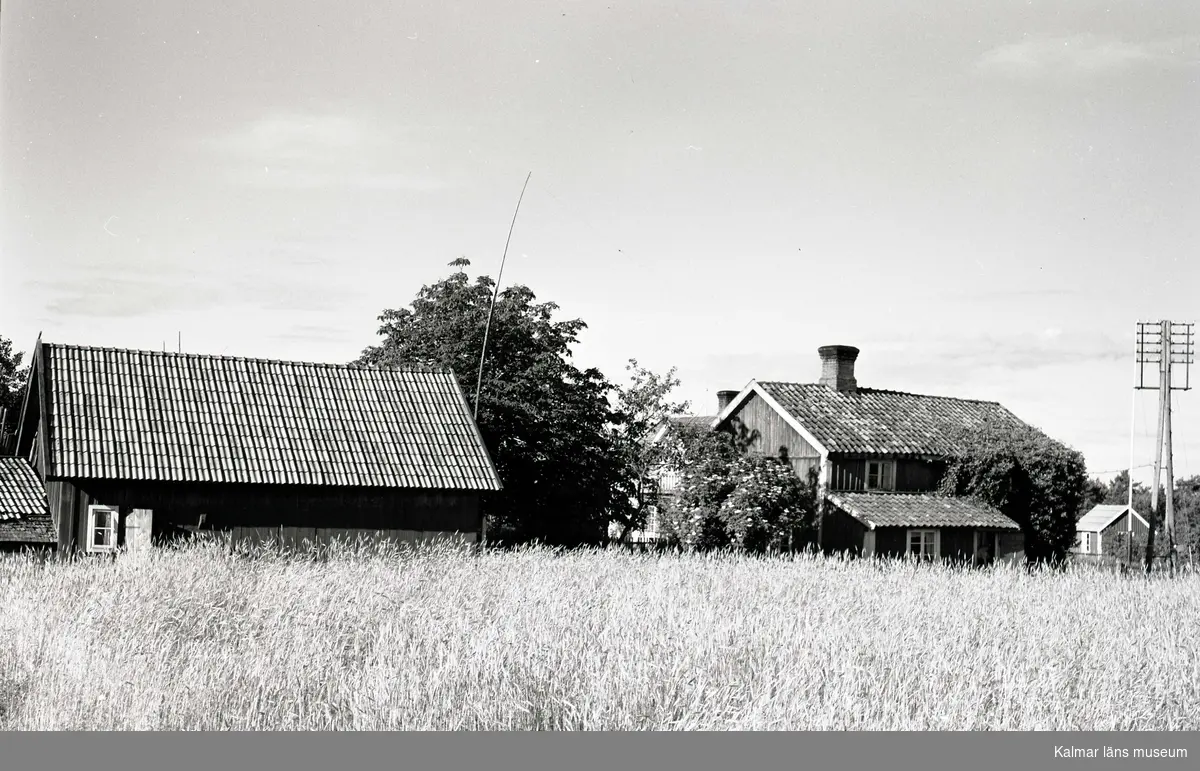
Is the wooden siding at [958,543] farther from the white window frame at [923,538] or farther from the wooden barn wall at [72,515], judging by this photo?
the wooden barn wall at [72,515]

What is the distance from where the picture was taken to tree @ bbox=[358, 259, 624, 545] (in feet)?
111

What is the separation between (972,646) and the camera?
10.6 meters

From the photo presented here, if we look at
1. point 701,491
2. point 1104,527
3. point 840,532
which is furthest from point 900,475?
point 1104,527

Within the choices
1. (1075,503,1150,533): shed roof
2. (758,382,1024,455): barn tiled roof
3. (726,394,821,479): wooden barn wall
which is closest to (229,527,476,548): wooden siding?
(726,394,821,479): wooden barn wall

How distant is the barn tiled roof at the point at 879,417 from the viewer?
34.9 m

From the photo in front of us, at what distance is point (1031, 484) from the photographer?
3562cm

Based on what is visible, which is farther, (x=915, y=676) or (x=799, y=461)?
(x=799, y=461)

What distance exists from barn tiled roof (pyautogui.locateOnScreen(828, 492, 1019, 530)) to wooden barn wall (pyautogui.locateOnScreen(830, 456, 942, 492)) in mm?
313

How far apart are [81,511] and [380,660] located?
16.9 metres

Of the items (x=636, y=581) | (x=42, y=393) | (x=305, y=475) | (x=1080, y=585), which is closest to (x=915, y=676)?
(x=636, y=581)

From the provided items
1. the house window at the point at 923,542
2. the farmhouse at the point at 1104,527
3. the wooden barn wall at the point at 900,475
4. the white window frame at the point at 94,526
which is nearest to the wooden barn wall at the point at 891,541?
the house window at the point at 923,542

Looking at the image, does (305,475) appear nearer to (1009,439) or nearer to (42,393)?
(42,393)

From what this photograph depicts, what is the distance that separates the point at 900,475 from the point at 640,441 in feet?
27.9

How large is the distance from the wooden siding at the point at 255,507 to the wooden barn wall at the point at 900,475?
42.4 feet
